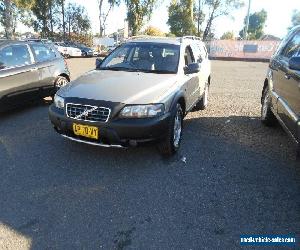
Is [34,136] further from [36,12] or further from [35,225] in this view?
[36,12]

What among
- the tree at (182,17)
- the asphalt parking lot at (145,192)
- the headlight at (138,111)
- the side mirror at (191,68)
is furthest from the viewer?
the tree at (182,17)

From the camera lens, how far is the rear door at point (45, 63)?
6.95 meters

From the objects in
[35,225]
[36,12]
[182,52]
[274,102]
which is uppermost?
[36,12]

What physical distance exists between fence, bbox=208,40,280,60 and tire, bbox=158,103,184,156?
83.3ft

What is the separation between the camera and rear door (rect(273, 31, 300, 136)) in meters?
3.84

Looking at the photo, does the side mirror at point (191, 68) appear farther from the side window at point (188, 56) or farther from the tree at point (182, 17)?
the tree at point (182, 17)

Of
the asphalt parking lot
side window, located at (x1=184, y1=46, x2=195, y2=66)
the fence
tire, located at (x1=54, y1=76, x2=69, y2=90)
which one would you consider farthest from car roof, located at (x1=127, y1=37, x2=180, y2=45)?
the fence

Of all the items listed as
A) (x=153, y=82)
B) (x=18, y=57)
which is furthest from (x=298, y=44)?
(x=18, y=57)

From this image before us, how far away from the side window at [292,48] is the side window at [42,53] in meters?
5.03

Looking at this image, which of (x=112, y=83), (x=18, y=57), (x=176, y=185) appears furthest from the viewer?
(x=18, y=57)

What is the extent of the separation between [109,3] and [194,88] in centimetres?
3948

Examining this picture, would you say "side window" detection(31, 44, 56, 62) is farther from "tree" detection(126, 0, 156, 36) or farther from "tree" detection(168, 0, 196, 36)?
"tree" detection(168, 0, 196, 36)

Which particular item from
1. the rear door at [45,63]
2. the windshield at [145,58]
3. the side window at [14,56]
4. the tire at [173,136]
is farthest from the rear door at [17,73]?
the tire at [173,136]

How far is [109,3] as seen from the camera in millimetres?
41594
